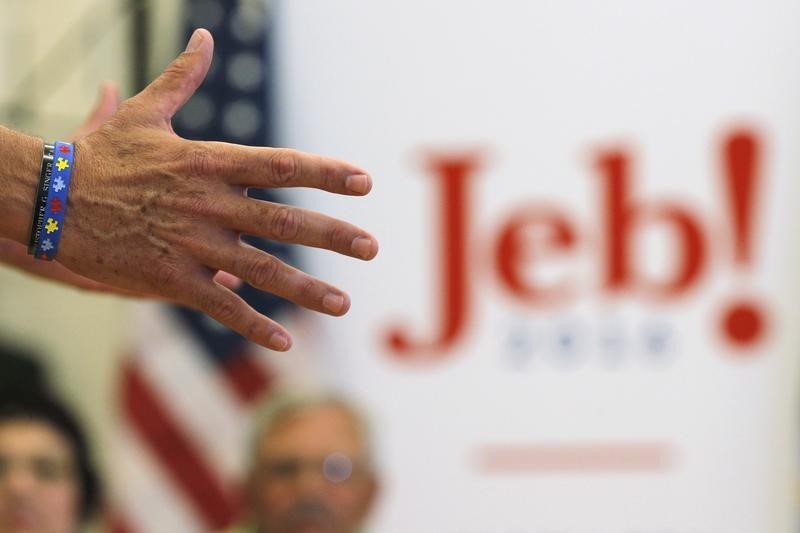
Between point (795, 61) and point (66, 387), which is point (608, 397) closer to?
point (795, 61)

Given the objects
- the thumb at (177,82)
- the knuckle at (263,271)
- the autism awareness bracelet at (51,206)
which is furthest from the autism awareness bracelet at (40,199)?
the knuckle at (263,271)

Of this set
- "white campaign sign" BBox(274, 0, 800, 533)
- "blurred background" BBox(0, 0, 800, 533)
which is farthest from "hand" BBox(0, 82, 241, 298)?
"white campaign sign" BBox(274, 0, 800, 533)

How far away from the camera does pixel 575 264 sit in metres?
3.09

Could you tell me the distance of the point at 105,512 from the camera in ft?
10.8

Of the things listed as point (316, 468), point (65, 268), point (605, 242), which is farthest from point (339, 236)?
point (605, 242)

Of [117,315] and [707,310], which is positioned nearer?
[707,310]

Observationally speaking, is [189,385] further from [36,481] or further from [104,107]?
[104,107]

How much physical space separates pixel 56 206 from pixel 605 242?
6.44 ft

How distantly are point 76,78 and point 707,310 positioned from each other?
178 centimetres

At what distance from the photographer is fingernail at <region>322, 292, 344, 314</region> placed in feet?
4.33

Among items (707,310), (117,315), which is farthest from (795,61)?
(117,315)

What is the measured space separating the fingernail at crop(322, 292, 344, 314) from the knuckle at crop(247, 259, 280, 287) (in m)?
0.06

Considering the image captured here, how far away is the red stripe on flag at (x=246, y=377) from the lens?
3244mm

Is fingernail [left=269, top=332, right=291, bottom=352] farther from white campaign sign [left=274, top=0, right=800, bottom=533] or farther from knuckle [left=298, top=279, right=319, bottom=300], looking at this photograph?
white campaign sign [left=274, top=0, right=800, bottom=533]
